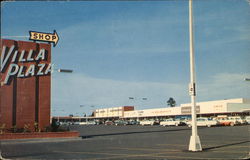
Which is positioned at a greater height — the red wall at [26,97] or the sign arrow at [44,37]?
the sign arrow at [44,37]

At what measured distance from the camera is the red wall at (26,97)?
2600cm

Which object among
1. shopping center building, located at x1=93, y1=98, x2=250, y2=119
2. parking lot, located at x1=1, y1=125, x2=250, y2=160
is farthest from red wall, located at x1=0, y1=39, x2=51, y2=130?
shopping center building, located at x1=93, y1=98, x2=250, y2=119

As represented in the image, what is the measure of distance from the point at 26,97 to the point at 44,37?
566 cm

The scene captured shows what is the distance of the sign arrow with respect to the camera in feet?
89.4

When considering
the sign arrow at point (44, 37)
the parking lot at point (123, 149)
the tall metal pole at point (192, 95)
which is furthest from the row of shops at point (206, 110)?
the tall metal pole at point (192, 95)

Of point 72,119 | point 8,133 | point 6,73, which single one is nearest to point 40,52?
point 6,73

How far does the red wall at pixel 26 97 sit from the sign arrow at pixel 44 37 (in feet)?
1.86

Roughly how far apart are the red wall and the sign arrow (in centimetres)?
57

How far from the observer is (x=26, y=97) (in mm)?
26984

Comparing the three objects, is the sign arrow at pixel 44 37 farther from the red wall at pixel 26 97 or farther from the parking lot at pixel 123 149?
the parking lot at pixel 123 149

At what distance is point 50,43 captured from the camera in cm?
2845

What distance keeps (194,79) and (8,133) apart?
15.3 m

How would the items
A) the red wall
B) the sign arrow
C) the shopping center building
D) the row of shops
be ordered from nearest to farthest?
1. the red wall
2. the sign arrow
3. the shopping center building
4. the row of shops

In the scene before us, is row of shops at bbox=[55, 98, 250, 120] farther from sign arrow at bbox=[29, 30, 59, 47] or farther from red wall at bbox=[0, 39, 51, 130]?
red wall at bbox=[0, 39, 51, 130]
